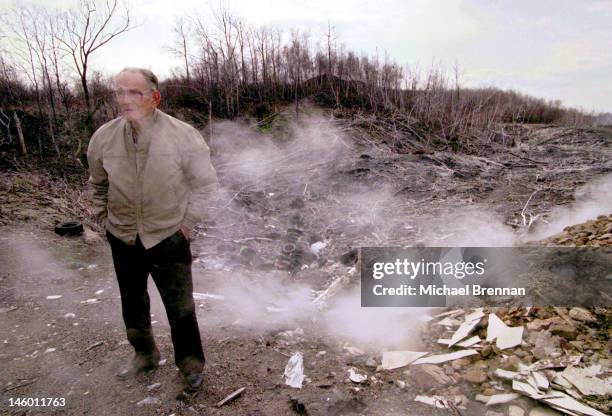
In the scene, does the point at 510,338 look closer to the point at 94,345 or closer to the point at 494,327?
the point at 494,327

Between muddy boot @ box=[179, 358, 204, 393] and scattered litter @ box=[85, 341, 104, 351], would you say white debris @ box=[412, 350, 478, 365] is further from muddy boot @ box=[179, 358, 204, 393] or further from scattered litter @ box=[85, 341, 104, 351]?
scattered litter @ box=[85, 341, 104, 351]

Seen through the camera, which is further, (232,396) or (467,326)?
(467,326)

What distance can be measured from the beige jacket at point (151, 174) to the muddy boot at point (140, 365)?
3.05ft

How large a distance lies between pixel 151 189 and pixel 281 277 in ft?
10.1

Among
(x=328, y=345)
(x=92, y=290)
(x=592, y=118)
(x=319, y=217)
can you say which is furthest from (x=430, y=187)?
(x=592, y=118)

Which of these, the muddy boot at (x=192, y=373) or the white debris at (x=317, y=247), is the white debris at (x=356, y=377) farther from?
the white debris at (x=317, y=247)

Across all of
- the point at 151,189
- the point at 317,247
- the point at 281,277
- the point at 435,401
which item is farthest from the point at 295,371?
the point at 317,247

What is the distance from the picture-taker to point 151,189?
2.08m

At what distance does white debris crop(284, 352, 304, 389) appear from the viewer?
2.59 meters

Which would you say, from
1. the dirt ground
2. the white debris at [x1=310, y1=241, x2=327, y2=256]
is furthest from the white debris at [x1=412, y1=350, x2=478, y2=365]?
the white debris at [x1=310, y1=241, x2=327, y2=256]

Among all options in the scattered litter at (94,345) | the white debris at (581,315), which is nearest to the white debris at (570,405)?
the white debris at (581,315)

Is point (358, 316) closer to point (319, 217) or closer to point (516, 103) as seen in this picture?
point (319, 217)

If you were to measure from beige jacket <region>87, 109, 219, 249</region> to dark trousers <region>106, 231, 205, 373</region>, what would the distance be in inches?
3.5

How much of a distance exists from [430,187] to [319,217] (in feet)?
9.64
